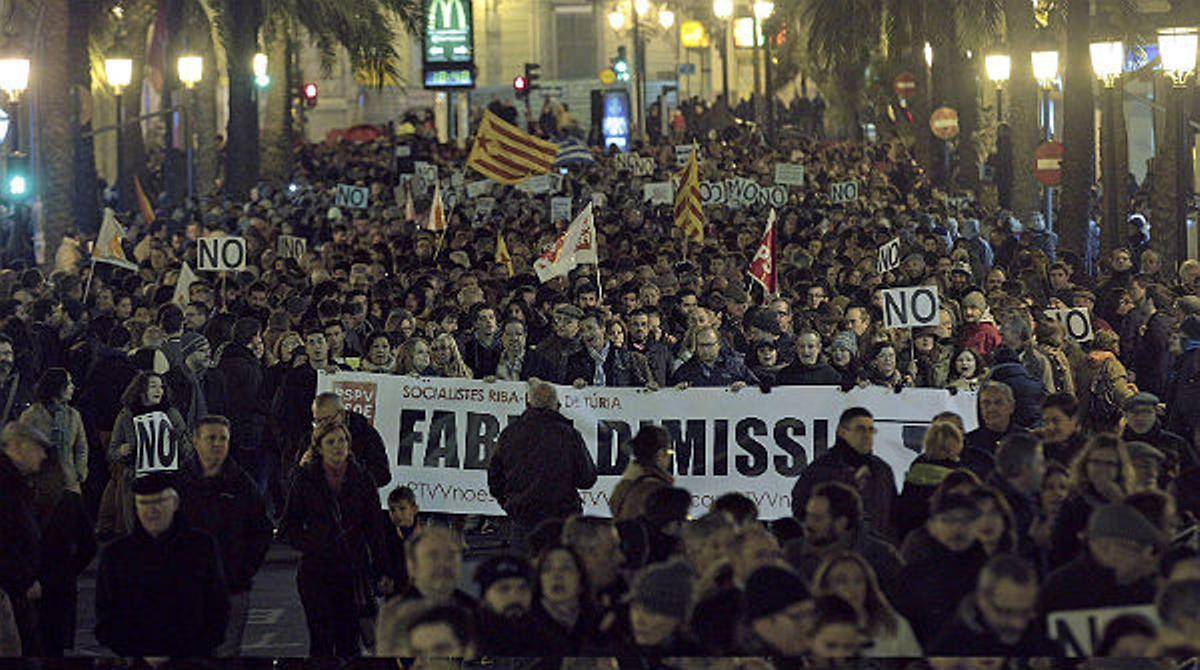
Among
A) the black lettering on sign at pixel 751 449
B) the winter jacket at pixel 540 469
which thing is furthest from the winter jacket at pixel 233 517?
the black lettering on sign at pixel 751 449

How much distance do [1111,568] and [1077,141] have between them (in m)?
20.4

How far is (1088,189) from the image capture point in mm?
28000

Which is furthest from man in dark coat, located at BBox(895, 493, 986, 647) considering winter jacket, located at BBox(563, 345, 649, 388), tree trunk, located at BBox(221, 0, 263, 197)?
tree trunk, located at BBox(221, 0, 263, 197)

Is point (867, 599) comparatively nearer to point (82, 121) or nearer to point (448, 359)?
point (448, 359)

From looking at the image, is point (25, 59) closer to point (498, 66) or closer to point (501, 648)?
point (501, 648)

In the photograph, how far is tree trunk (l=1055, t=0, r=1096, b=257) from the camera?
27.1m

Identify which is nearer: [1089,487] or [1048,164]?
[1089,487]

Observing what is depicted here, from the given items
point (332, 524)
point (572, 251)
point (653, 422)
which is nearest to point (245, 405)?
point (653, 422)

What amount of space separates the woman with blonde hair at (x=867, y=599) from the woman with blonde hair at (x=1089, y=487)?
1577mm

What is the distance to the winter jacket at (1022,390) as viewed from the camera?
14.0 metres

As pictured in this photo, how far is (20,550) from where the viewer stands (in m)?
10.7

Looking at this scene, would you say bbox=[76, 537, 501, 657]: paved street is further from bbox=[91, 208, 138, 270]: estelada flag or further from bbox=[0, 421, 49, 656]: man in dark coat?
bbox=[91, 208, 138, 270]: estelada flag

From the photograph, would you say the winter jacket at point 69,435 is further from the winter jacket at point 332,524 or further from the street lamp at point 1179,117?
the street lamp at point 1179,117

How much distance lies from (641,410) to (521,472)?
2551 mm
